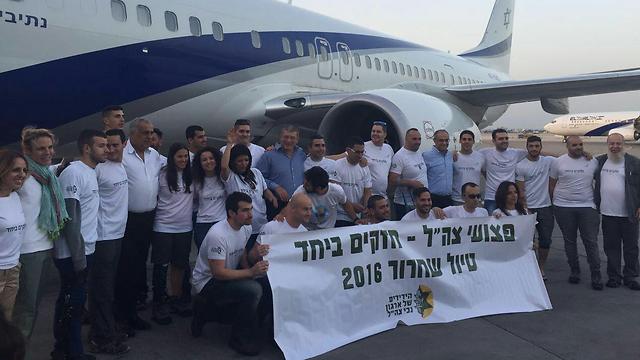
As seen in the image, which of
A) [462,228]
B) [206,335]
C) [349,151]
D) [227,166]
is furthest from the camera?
[349,151]

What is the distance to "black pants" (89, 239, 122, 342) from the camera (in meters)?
3.77

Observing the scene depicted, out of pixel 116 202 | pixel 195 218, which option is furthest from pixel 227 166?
pixel 116 202

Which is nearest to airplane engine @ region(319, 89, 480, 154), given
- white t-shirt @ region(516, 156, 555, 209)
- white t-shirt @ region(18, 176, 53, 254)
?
white t-shirt @ region(516, 156, 555, 209)

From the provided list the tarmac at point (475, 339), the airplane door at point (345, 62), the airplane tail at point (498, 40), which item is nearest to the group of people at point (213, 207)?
the tarmac at point (475, 339)

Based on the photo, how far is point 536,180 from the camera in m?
5.84

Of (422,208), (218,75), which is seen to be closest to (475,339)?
(422,208)

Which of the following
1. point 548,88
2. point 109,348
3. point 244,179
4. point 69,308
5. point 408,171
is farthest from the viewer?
point 548,88

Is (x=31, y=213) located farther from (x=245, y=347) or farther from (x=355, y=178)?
(x=355, y=178)

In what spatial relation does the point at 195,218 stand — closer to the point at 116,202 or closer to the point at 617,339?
the point at 116,202

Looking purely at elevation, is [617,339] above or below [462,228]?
below

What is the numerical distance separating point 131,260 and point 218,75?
13.4 feet

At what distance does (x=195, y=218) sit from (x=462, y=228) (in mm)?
2361

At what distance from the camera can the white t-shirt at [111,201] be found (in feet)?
12.5

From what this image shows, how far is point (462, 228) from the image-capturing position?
4.89m
